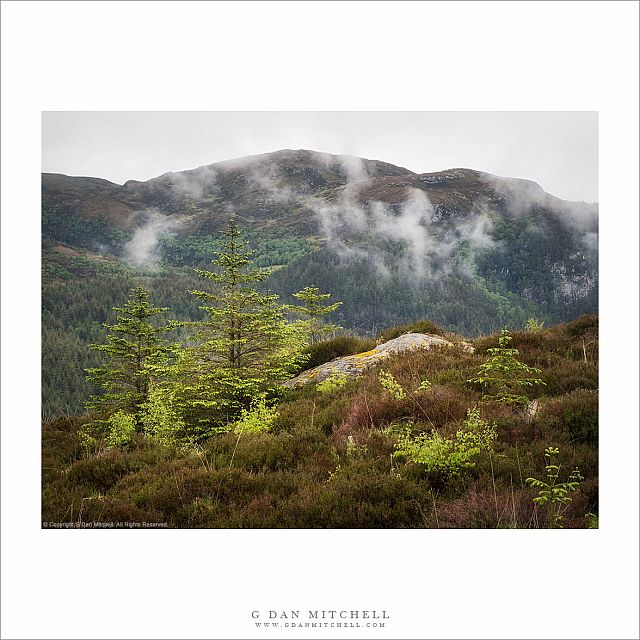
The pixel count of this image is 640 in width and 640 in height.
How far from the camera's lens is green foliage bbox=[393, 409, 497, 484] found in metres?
3.87

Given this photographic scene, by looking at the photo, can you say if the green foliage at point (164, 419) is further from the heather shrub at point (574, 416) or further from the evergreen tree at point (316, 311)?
the heather shrub at point (574, 416)

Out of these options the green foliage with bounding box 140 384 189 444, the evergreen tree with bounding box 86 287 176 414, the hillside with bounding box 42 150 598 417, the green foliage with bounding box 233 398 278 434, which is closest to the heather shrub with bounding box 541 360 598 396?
the hillside with bounding box 42 150 598 417

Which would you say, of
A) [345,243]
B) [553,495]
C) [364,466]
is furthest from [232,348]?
[345,243]

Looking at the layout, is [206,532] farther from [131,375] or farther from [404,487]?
[131,375]

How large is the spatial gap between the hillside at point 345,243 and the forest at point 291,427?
449 mm

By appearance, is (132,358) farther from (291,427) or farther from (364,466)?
(364,466)

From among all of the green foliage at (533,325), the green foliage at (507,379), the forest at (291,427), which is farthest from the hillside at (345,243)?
the green foliage at (507,379)

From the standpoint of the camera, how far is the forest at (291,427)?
3795mm

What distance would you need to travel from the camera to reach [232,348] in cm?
688

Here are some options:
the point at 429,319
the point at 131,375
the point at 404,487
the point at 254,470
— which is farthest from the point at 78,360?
the point at 429,319

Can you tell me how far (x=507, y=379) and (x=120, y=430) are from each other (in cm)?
573

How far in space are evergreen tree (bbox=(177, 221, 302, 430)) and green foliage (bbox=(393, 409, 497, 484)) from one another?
2.95m

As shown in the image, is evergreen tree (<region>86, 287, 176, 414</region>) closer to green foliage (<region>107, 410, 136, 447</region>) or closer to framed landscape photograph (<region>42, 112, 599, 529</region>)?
framed landscape photograph (<region>42, 112, 599, 529</region>)

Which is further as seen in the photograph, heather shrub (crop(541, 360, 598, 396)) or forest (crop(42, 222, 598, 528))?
heather shrub (crop(541, 360, 598, 396))
